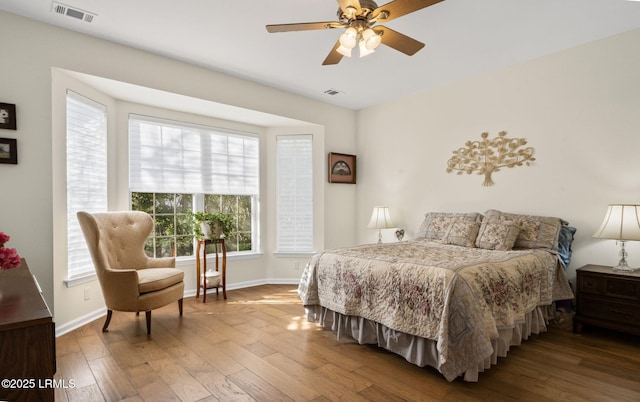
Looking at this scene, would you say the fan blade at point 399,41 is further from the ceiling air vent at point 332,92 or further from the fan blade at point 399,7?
the ceiling air vent at point 332,92

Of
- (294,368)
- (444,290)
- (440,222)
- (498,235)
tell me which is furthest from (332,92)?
(294,368)

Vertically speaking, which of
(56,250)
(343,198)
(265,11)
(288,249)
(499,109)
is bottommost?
(288,249)

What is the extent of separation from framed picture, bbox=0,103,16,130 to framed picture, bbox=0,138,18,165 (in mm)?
105

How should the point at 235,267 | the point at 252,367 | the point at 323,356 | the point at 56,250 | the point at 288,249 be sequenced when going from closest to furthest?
1. the point at 252,367
2. the point at 323,356
3. the point at 56,250
4. the point at 235,267
5. the point at 288,249

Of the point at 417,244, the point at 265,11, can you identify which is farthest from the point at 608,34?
the point at 265,11

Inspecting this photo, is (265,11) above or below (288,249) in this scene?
above

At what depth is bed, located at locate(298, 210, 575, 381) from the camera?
7.09 ft

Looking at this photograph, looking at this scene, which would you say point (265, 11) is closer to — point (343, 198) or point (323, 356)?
point (323, 356)

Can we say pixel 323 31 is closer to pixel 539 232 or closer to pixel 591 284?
pixel 539 232

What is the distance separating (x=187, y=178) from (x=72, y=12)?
211cm

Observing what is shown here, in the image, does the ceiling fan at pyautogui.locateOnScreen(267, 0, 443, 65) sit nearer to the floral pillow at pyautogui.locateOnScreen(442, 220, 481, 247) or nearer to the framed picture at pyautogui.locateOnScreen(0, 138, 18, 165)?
the floral pillow at pyautogui.locateOnScreen(442, 220, 481, 247)

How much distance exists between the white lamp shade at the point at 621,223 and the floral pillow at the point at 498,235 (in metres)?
0.67

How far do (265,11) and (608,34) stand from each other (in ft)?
10.6

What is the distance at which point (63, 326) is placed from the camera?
10.0 ft
